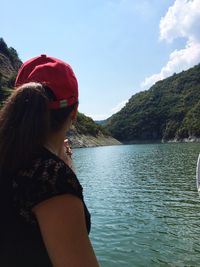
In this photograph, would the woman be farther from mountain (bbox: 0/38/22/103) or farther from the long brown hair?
mountain (bbox: 0/38/22/103)

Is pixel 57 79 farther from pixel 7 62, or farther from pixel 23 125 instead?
pixel 7 62

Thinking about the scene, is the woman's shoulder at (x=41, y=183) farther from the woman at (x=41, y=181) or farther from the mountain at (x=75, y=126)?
the mountain at (x=75, y=126)

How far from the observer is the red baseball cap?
2029mm

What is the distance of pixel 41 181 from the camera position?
1.75 metres

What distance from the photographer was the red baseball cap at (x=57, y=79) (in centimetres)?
203

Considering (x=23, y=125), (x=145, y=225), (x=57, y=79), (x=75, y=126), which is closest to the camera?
(x=23, y=125)

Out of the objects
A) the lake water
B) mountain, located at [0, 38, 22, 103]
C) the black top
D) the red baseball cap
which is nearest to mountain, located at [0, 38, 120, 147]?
mountain, located at [0, 38, 22, 103]

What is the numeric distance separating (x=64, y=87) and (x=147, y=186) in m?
29.4

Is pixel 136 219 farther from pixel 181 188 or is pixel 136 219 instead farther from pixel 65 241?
pixel 65 241

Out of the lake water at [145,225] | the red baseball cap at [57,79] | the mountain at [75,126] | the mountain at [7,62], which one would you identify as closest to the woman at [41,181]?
the red baseball cap at [57,79]

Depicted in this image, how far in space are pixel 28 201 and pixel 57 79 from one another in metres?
0.65

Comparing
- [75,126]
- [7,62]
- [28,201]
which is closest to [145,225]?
[28,201]

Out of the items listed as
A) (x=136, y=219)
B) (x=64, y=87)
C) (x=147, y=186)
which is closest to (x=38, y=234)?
(x=64, y=87)

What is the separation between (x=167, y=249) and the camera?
1316 cm
